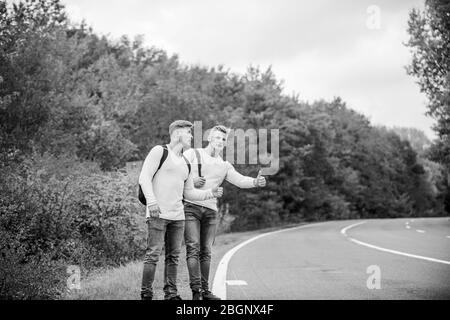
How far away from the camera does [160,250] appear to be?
19.4ft

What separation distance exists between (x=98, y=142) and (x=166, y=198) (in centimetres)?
1715

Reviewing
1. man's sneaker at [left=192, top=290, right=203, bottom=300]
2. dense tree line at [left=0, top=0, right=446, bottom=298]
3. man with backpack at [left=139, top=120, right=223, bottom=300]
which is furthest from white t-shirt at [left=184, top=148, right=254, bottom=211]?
dense tree line at [left=0, top=0, right=446, bottom=298]

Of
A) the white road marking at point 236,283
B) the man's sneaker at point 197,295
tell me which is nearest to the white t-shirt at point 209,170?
the man's sneaker at point 197,295

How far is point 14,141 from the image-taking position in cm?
1648

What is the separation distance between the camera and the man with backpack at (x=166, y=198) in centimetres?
578

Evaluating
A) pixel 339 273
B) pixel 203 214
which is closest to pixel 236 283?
pixel 203 214

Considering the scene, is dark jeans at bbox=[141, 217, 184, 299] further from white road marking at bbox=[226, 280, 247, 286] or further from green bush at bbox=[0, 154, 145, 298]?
white road marking at bbox=[226, 280, 247, 286]

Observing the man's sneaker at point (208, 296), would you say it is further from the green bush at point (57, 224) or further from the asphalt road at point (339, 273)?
the green bush at point (57, 224)

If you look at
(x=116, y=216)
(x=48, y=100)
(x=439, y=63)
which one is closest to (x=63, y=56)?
(x=48, y=100)

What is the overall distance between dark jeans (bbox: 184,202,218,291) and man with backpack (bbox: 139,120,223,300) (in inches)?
11.3

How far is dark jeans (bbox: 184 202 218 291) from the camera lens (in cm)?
642

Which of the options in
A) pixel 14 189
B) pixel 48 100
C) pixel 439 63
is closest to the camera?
pixel 14 189

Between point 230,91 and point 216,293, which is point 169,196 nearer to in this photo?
point 216,293
